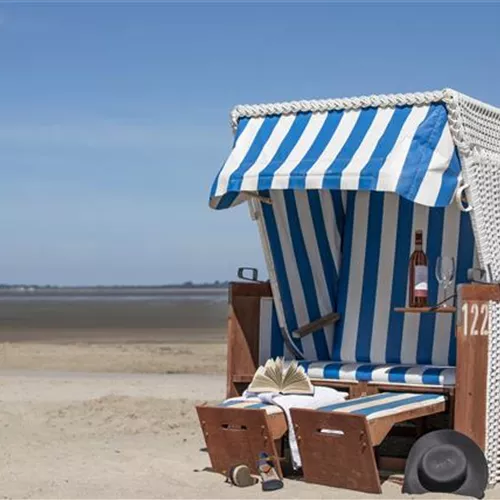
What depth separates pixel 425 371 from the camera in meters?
6.72

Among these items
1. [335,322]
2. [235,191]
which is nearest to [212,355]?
[335,322]

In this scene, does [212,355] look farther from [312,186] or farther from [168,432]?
[312,186]

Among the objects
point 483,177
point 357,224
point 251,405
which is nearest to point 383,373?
point 251,405

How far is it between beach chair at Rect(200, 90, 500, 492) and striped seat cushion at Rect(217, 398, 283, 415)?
0.15 meters

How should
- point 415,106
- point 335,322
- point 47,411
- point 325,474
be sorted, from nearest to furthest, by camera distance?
point 325,474, point 415,106, point 335,322, point 47,411

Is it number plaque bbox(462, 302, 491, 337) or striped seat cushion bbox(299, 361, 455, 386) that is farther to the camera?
striped seat cushion bbox(299, 361, 455, 386)

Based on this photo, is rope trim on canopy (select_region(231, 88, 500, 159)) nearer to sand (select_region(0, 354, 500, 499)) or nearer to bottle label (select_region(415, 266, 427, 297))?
bottle label (select_region(415, 266, 427, 297))

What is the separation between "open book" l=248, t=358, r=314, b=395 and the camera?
6609mm

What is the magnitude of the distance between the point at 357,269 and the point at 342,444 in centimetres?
194

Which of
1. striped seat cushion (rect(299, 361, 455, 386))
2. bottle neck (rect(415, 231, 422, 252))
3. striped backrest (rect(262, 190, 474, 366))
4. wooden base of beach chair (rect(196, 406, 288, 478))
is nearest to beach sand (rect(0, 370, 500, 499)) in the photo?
wooden base of beach chair (rect(196, 406, 288, 478))

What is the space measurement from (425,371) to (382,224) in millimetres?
1217

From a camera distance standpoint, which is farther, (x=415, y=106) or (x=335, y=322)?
(x=335, y=322)

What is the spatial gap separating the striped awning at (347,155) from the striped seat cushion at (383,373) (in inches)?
44.5

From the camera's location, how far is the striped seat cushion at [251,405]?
248 inches
